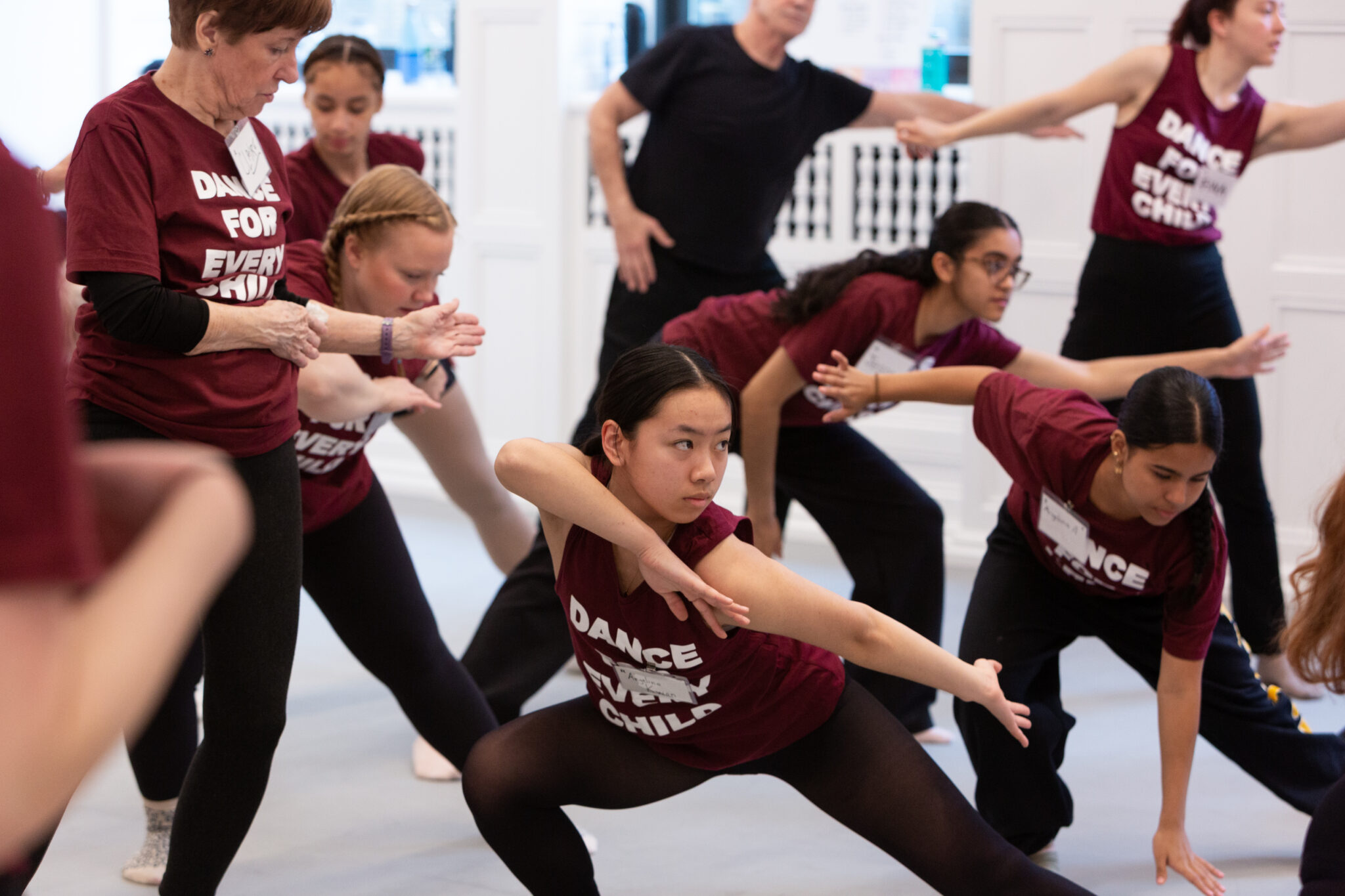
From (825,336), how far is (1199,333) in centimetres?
96

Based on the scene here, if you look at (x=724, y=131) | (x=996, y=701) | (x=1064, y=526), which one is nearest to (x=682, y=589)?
(x=996, y=701)

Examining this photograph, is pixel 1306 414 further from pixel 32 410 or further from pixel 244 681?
pixel 32 410

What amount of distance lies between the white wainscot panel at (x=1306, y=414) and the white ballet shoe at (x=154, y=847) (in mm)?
2901

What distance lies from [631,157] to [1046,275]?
4.67 ft

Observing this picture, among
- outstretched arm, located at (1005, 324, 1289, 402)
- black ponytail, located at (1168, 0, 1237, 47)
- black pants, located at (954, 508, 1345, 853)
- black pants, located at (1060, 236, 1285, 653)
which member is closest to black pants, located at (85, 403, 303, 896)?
black pants, located at (954, 508, 1345, 853)

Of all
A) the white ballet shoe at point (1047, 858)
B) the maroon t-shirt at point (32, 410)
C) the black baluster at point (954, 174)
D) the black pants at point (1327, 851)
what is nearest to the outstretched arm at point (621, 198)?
the black baluster at point (954, 174)

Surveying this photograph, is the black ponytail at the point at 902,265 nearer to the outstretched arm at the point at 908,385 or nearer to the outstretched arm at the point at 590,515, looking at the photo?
the outstretched arm at the point at 908,385

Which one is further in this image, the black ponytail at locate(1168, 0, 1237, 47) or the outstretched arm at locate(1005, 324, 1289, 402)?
the black ponytail at locate(1168, 0, 1237, 47)

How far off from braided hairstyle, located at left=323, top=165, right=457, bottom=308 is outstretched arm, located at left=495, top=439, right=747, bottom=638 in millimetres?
533

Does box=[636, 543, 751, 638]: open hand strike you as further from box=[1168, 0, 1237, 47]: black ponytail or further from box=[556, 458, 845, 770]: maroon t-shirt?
box=[1168, 0, 1237, 47]: black ponytail

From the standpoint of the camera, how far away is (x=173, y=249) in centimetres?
165

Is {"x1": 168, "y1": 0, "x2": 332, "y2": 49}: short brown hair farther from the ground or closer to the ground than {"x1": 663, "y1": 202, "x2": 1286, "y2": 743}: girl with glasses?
farther from the ground

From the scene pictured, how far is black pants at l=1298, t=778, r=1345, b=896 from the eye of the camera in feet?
4.54

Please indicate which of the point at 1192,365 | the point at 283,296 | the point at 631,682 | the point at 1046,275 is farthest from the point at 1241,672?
the point at 1046,275
